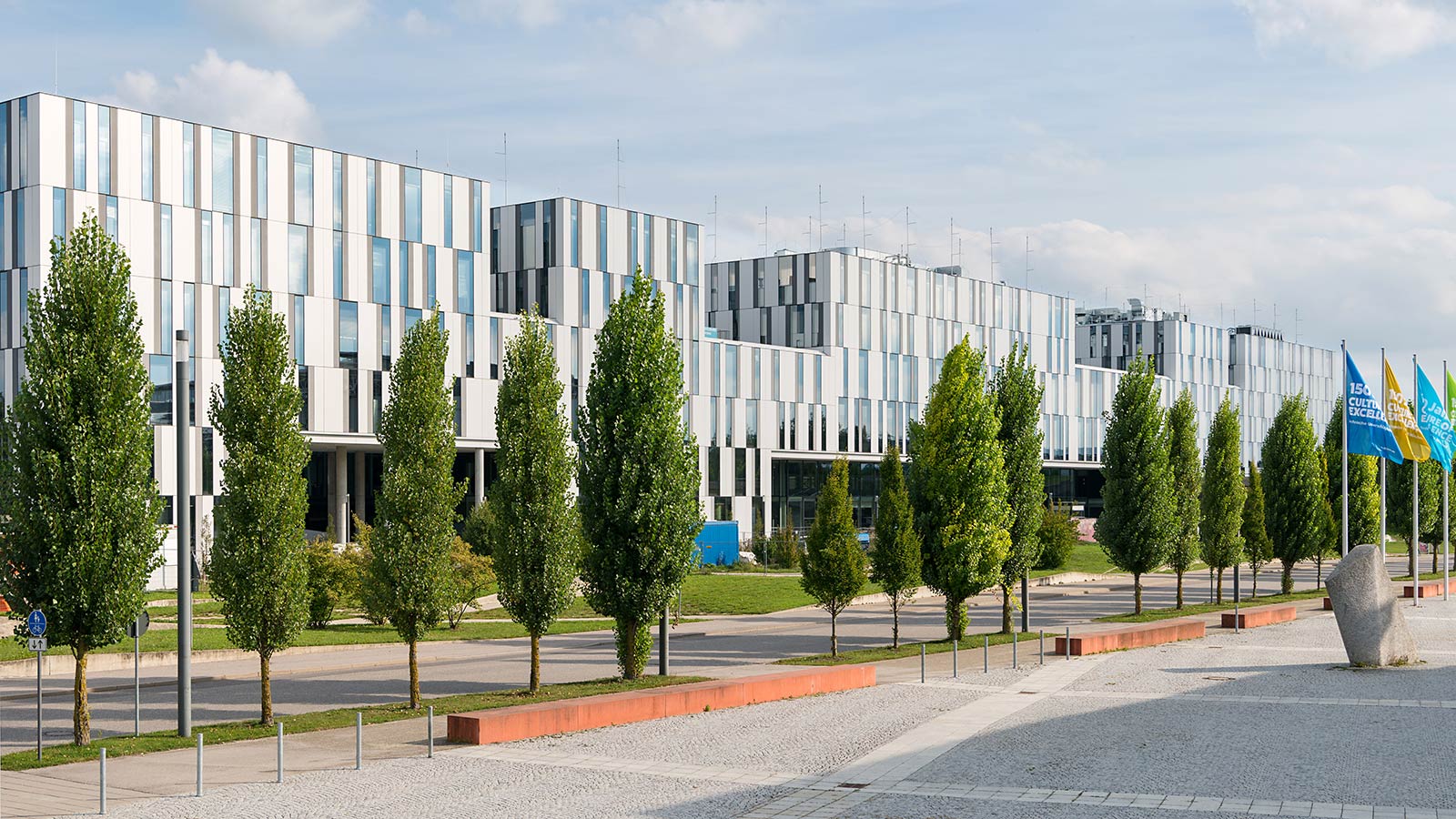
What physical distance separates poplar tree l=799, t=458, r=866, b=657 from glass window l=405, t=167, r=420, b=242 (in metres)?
34.9

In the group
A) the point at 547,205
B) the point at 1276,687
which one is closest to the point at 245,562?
the point at 1276,687

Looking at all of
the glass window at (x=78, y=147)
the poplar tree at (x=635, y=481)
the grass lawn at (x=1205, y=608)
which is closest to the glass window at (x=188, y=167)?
the glass window at (x=78, y=147)

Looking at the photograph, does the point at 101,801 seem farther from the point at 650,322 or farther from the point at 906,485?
the point at 906,485

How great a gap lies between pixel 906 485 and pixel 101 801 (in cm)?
2277

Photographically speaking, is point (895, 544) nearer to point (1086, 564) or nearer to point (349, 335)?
point (349, 335)

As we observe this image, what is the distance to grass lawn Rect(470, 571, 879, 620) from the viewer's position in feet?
156

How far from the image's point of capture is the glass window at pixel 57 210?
50031 mm

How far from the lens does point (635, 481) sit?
2469 cm

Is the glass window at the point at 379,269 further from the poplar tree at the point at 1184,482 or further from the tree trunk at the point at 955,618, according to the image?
the tree trunk at the point at 955,618

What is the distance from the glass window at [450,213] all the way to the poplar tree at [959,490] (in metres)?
35.1

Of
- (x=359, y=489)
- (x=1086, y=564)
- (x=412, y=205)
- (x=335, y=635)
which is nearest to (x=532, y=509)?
(x=335, y=635)

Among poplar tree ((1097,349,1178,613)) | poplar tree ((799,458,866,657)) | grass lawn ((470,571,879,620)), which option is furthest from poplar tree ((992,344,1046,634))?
grass lawn ((470,571,879,620))

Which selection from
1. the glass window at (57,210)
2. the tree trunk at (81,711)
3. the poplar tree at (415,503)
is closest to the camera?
the tree trunk at (81,711)

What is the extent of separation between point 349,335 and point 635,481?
3761cm
